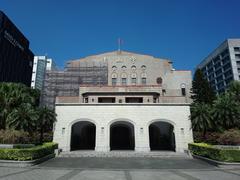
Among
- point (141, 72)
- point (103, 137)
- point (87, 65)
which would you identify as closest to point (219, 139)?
point (103, 137)

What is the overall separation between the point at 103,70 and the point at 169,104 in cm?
2140

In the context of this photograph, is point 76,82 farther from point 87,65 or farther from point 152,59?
point 152,59

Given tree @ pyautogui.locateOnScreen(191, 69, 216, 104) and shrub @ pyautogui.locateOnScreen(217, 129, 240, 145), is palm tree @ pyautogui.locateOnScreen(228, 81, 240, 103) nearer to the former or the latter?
tree @ pyautogui.locateOnScreen(191, 69, 216, 104)

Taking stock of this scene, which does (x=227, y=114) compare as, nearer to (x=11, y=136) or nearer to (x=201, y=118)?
(x=201, y=118)

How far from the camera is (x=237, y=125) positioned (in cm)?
2527

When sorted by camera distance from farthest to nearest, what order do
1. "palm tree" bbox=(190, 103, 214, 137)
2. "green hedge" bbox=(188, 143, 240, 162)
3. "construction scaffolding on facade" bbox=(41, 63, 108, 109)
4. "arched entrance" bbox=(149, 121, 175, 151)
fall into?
1. "construction scaffolding on facade" bbox=(41, 63, 108, 109)
2. "arched entrance" bbox=(149, 121, 175, 151)
3. "palm tree" bbox=(190, 103, 214, 137)
4. "green hedge" bbox=(188, 143, 240, 162)

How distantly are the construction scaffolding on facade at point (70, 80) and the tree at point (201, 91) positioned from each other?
1967 centimetres

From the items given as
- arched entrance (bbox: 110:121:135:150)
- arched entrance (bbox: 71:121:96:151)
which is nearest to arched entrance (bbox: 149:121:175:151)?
arched entrance (bbox: 110:121:135:150)

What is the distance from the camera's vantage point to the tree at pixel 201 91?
3491 centimetres

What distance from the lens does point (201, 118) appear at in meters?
23.8

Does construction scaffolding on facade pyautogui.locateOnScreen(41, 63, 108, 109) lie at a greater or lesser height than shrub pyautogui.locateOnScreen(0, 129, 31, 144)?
greater

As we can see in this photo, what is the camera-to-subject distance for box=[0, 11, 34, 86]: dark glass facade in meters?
54.9

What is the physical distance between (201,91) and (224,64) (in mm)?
49806

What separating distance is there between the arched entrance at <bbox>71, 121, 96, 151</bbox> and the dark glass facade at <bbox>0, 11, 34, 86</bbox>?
40.7m
